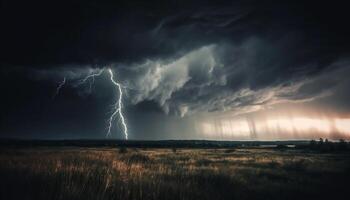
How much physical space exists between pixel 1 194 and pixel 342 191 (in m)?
12.5

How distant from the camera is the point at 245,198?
7750 mm

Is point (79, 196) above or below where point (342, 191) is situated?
above

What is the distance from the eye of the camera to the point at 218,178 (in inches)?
419

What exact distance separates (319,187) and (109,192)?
34.6 ft

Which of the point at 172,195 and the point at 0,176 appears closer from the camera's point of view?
the point at 0,176

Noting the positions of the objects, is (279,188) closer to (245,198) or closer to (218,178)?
(218,178)

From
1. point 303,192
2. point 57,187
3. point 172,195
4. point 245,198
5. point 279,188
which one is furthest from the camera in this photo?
point 279,188

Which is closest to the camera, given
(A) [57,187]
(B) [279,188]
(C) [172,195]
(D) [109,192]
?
(A) [57,187]

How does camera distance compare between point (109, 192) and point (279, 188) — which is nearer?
point (109, 192)

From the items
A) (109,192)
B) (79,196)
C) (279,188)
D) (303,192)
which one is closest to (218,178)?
(279,188)

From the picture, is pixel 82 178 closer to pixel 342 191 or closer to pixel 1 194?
pixel 1 194

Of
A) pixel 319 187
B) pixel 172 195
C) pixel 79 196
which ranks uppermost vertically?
pixel 79 196

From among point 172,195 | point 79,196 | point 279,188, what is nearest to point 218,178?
point 279,188

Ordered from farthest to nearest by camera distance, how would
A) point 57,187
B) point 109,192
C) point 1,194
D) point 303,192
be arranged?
point 303,192 → point 109,192 → point 57,187 → point 1,194
